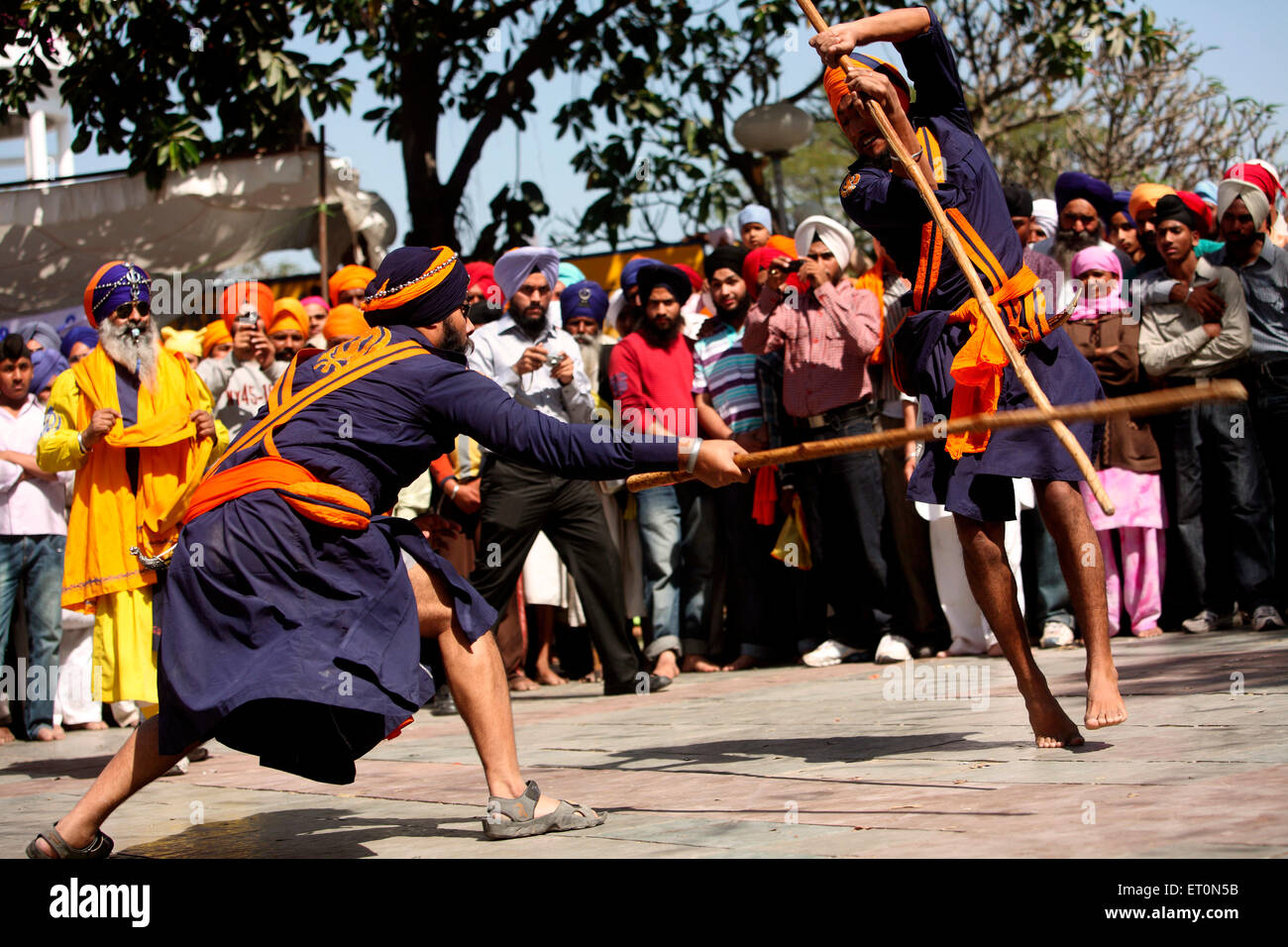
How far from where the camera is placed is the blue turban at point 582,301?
984 cm

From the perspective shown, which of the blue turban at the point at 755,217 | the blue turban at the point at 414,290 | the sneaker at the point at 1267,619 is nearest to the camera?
the blue turban at the point at 414,290

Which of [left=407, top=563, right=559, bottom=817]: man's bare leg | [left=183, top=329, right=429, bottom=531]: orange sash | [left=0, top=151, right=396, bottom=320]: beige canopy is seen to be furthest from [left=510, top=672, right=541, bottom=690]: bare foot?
[left=0, top=151, right=396, bottom=320]: beige canopy

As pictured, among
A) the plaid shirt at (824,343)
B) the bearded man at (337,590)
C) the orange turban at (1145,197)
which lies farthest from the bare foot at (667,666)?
the bearded man at (337,590)

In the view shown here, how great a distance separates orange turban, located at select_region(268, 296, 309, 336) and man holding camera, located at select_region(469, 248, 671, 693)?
151 centimetres

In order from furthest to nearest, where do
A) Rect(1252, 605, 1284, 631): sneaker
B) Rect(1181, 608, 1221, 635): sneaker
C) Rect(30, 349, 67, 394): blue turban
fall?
Rect(30, 349, 67, 394): blue turban, Rect(1181, 608, 1221, 635): sneaker, Rect(1252, 605, 1284, 631): sneaker

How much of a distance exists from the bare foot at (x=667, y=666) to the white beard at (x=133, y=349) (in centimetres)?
350

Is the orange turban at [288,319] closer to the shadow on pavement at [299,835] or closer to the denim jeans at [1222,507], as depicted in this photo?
the shadow on pavement at [299,835]

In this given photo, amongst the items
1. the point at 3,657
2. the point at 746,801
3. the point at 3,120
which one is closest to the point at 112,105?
the point at 3,120

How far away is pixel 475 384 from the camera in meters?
4.26

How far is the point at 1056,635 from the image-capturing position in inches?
340

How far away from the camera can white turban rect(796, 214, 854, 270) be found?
29.6 feet

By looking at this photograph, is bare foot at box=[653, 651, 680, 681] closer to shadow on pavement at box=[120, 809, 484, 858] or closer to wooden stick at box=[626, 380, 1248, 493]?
shadow on pavement at box=[120, 809, 484, 858]

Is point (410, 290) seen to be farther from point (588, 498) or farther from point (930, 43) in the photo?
point (588, 498)

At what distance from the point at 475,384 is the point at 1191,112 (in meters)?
20.4
